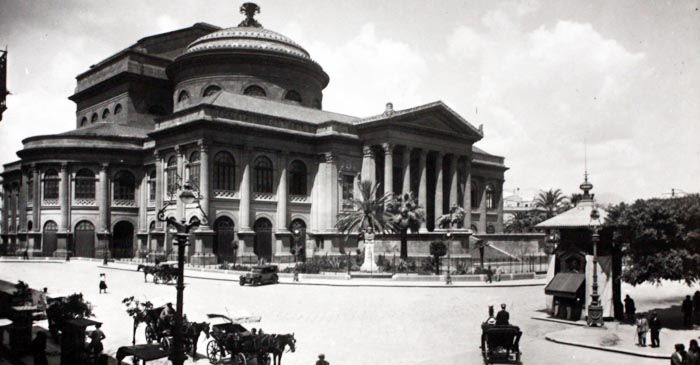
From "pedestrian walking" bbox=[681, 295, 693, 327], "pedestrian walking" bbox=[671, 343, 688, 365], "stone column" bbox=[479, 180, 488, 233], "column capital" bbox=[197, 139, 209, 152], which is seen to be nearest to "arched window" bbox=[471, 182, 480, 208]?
"stone column" bbox=[479, 180, 488, 233]

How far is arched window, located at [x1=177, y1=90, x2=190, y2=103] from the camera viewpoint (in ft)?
199

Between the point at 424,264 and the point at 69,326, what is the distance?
31674mm

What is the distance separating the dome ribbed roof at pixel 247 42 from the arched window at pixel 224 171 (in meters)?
14.9

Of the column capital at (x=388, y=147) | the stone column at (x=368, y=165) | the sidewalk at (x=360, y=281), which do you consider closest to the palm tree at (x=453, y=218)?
the sidewalk at (x=360, y=281)

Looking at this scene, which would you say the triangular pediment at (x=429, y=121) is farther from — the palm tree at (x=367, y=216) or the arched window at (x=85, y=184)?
the arched window at (x=85, y=184)

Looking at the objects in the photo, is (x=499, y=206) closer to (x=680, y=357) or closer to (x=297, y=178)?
(x=297, y=178)

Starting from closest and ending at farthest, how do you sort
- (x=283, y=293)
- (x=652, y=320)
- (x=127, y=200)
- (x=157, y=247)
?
(x=652, y=320) → (x=283, y=293) → (x=157, y=247) → (x=127, y=200)

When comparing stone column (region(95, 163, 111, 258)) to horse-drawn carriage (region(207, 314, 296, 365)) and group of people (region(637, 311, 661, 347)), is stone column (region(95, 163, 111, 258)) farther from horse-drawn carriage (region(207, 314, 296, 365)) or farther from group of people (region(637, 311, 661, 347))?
group of people (region(637, 311, 661, 347))

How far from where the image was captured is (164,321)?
53.4 feet

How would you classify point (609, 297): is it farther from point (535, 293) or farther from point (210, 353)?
point (210, 353)

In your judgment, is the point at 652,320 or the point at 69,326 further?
the point at 652,320

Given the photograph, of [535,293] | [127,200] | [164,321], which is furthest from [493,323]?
[127,200]

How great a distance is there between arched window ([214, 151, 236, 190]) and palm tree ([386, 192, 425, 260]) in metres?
13.7

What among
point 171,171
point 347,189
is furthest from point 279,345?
point 347,189
